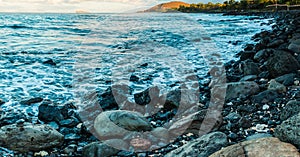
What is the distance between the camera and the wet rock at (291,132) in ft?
8.52

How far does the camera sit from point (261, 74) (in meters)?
6.97

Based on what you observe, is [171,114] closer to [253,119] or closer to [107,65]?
[253,119]

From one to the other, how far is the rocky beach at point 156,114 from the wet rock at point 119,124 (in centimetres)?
1

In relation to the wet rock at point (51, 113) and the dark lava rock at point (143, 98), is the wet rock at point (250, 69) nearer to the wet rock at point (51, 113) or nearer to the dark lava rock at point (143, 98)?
the dark lava rock at point (143, 98)

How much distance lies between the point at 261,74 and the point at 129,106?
3398 millimetres

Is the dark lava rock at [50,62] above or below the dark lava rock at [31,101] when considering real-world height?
above

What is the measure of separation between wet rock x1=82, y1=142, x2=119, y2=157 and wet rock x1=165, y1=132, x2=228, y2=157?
0.79 m

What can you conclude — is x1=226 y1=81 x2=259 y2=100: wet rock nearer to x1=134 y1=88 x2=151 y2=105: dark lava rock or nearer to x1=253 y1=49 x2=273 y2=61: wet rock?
x1=134 y1=88 x2=151 y2=105: dark lava rock

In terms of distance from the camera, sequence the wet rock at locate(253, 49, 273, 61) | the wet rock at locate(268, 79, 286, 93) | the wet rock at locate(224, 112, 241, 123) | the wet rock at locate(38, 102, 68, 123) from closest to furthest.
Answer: the wet rock at locate(224, 112, 241, 123) → the wet rock at locate(38, 102, 68, 123) → the wet rock at locate(268, 79, 286, 93) → the wet rock at locate(253, 49, 273, 61)

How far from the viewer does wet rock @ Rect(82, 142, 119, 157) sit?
3686 millimetres

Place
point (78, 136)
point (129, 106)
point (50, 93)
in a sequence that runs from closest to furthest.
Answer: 1. point (78, 136)
2. point (129, 106)
3. point (50, 93)

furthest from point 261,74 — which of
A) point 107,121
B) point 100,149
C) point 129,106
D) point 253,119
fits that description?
point 100,149

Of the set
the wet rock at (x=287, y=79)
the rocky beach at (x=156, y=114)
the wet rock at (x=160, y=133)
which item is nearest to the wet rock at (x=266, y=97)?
the rocky beach at (x=156, y=114)

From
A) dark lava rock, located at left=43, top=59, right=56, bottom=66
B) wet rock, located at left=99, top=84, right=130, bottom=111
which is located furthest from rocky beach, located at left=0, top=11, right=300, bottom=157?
dark lava rock, located at left=43, top=59, right=56, bottom=66
